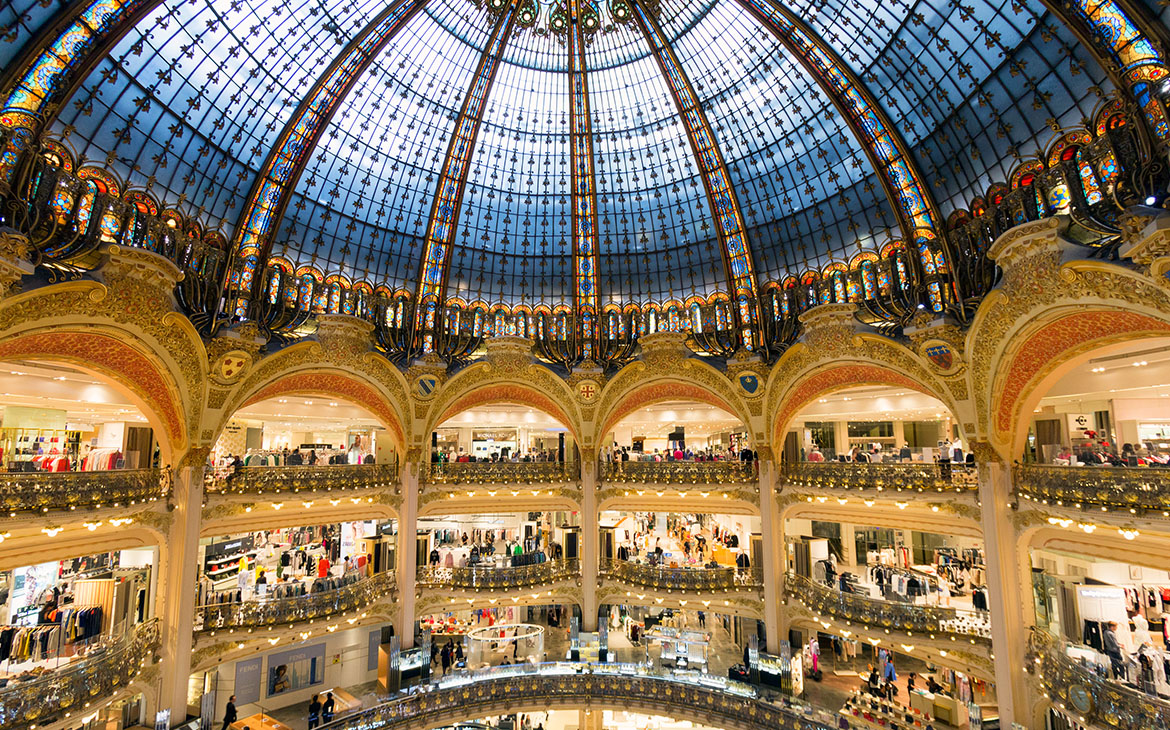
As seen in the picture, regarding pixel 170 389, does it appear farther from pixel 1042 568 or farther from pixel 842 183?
pixel 1042 568

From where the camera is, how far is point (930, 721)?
22.9 m

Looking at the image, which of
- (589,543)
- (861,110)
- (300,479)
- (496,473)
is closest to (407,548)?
(496,473)

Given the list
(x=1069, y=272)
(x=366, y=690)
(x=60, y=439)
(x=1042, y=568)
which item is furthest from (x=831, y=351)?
(x=60, y=439)

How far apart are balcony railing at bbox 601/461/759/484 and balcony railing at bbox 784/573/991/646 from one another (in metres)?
5.89

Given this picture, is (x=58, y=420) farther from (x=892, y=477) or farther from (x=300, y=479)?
(x=892, y=477)

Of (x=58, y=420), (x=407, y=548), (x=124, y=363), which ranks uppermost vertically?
(x=124, y=363)

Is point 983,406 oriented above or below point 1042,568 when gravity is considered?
above

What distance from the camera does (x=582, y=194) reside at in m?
29.8

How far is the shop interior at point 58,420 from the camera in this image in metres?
20.6

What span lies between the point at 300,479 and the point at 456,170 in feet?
49.5

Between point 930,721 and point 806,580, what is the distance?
6358mm

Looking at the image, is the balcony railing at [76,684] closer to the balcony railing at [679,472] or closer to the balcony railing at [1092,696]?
the balcony railing at [679,472]

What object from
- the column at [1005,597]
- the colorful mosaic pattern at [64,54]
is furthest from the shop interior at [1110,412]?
the colorful mosaic pattern at [64,54]

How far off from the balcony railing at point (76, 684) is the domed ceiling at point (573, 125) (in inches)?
575
